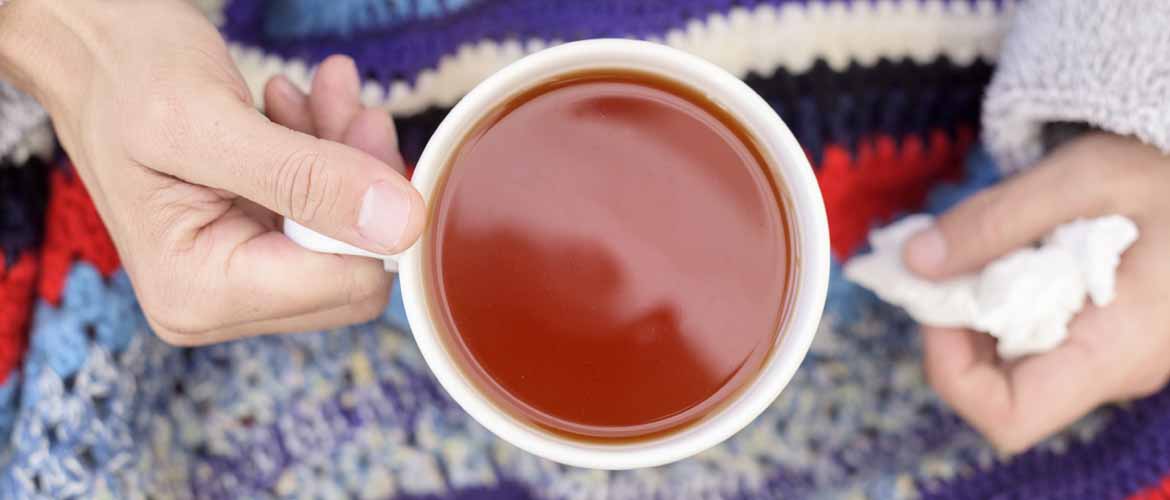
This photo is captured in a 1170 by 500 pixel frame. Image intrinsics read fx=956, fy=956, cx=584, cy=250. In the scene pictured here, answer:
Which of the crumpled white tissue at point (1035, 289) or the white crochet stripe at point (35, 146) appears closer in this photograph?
the crumpled white tissue at point (1035, 289)

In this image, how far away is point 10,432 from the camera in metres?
0.95

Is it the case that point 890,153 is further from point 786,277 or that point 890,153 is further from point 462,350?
point 462,350

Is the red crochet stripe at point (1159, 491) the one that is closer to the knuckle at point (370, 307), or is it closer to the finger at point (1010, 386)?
the finger at point (1010, 386)

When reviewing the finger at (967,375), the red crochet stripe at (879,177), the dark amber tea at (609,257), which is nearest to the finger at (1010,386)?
the finger at (967,375)

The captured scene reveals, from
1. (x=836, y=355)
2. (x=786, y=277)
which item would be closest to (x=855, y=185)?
(x=836, y=355)

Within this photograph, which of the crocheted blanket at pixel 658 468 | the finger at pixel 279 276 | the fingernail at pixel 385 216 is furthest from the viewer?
the crocheted blanket at pixel 658 468

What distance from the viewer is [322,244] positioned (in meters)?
0.71

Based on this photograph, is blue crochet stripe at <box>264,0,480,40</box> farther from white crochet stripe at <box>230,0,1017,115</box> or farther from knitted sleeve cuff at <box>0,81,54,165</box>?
knitted sleeve cuff at <box>0,81,54,165</box>

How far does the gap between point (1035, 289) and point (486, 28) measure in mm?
596

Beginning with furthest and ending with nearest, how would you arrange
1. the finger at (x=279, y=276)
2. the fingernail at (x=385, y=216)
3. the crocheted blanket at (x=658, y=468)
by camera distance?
the crocheted blanket at (x=658, y=468) → the finger at (x=279, y=276) → the fingernail at (x=385, y=216)

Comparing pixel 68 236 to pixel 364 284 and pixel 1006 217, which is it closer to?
pixel 364 284

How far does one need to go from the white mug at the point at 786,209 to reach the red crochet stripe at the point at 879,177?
0.31 metres

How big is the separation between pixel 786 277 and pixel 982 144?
422 millimetres

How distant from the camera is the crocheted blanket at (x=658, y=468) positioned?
995 millimetres
